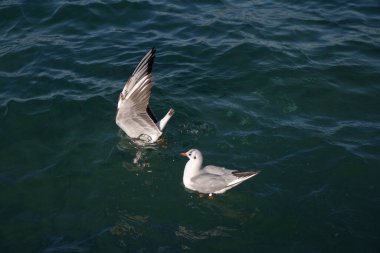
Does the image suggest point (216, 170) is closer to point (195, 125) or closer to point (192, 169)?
point (192, 169)

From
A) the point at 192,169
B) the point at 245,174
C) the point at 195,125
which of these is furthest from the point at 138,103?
the point at 245,174

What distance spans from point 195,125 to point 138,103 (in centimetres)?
167

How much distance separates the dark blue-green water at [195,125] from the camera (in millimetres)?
8531

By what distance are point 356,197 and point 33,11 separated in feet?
42.2

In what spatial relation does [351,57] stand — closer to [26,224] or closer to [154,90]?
[154,90]

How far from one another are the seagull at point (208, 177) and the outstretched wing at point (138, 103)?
1.59 metres

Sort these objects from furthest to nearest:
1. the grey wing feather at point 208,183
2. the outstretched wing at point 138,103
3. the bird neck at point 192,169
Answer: the outstretched wing at point 138,103
the bird neck at point 192,169
the grey wing feather at point 208,183

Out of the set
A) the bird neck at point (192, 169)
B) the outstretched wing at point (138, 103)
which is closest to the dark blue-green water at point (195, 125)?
the bird neck at point (192, 169)

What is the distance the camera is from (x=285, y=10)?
16.5 m

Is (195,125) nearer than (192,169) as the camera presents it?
No

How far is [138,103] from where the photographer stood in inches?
413

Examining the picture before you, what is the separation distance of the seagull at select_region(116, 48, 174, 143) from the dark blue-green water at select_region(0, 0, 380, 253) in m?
0.45

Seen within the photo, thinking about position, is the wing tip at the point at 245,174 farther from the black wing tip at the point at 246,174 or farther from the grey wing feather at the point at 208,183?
the grey wing feather at the point at 208,183

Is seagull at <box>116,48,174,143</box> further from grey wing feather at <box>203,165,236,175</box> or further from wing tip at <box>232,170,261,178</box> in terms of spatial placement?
wing tip at <box>232,170,261,178</box>
